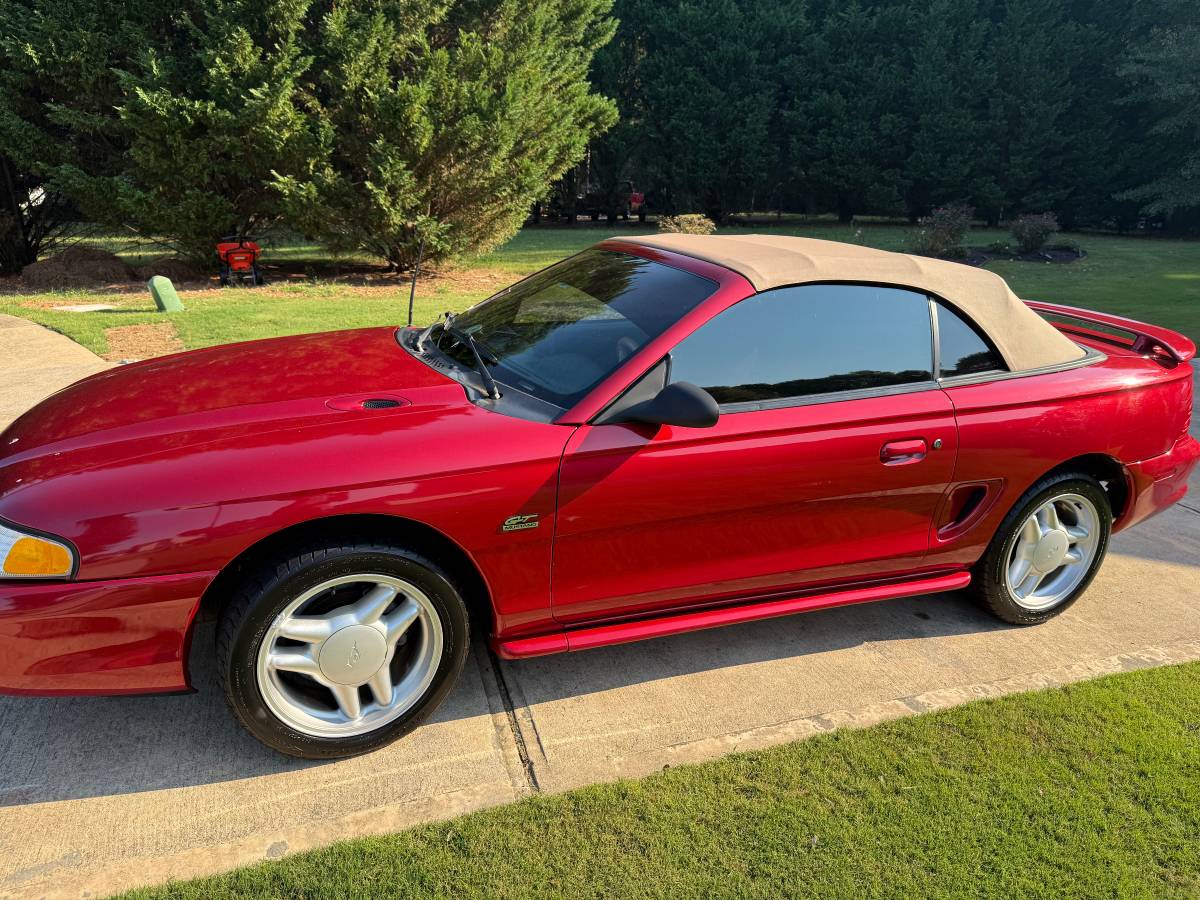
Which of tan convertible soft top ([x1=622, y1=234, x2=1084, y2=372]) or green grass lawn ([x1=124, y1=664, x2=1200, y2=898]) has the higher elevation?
tan convertible soft top ([x1=622, y1=234, x2=1084, y2=372])

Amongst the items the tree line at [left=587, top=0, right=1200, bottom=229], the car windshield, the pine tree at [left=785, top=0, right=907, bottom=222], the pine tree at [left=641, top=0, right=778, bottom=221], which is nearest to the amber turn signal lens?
the car windshield

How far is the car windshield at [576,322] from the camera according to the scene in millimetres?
2854

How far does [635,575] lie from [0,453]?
2.05 metres

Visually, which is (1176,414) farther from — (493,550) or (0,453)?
(0,453)

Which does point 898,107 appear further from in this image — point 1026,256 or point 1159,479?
point 1159,479

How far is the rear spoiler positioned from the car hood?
3.07 meters

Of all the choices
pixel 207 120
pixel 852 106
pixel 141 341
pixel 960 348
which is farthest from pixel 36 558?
pixel 852 106

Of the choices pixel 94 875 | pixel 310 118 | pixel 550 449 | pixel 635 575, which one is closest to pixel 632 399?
pixel 550 449

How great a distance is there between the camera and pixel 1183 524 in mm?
4570

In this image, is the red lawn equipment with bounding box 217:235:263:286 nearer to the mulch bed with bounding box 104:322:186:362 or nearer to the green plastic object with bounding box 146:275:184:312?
the green plastic object with bounding box 146:275:184:312

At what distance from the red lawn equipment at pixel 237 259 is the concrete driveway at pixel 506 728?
1094 cm

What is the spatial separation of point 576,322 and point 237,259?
36.6 feet

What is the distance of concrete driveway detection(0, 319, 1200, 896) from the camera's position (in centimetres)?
229

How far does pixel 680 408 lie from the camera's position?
8.28 feet
